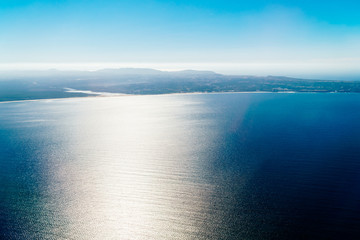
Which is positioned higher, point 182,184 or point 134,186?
point 182,184

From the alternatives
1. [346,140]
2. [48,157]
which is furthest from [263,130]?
[48,157]

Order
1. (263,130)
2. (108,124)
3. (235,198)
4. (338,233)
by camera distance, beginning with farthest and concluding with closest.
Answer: (108,124), (263,130), (235,198), (338,233)

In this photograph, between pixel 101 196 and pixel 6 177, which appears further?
pixel 6 177

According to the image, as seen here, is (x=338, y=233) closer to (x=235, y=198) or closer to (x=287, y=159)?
(x=235, y=198)

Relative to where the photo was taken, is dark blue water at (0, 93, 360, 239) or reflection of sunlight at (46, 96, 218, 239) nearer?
dark blue water at (0, 93, 360, 239)
